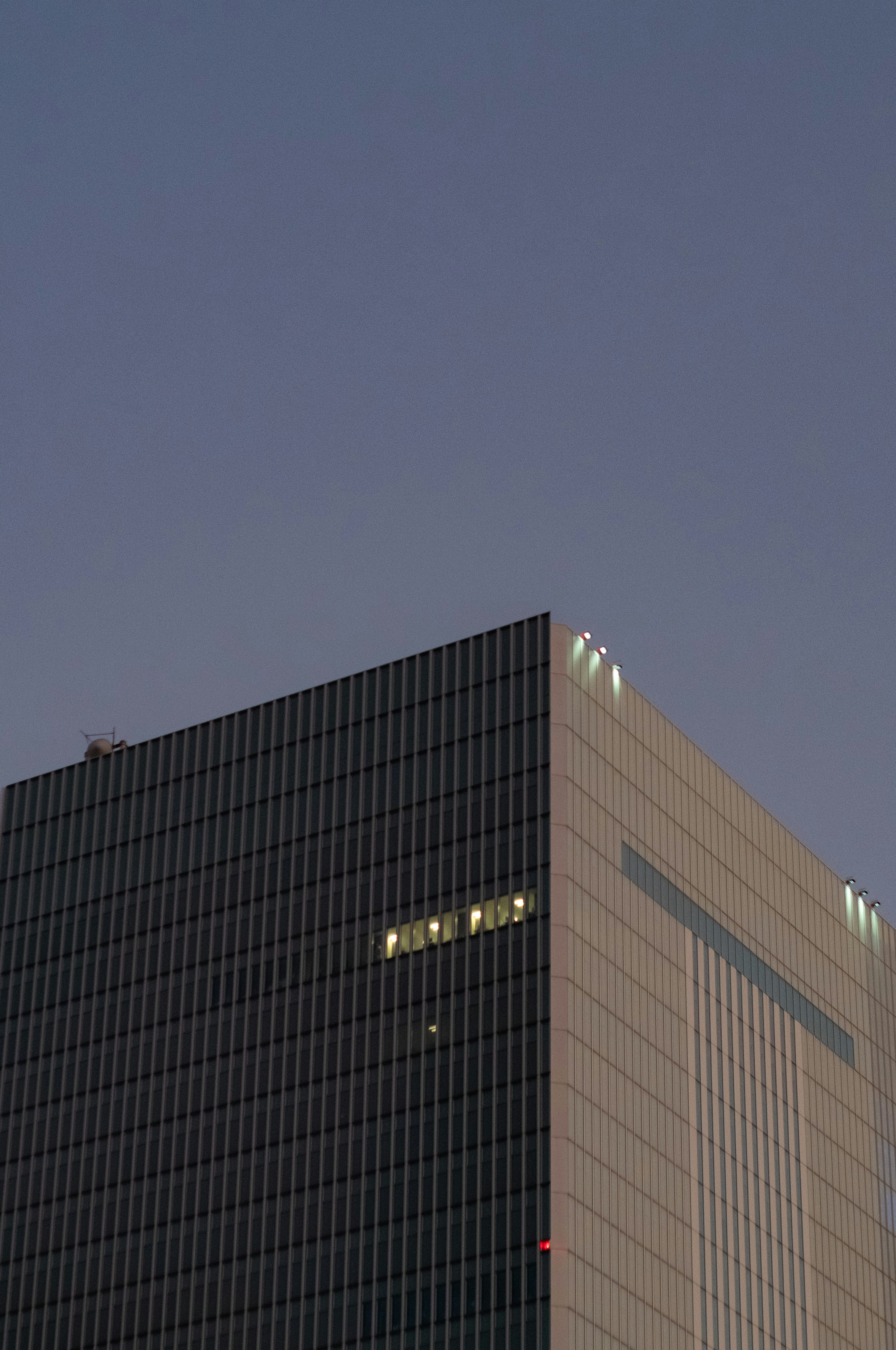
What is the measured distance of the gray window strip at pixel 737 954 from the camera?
15388 centimetres

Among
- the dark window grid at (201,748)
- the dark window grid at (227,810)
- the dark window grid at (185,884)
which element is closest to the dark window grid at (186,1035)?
the dark window grid at (185,884)

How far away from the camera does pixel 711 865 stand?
161875mm

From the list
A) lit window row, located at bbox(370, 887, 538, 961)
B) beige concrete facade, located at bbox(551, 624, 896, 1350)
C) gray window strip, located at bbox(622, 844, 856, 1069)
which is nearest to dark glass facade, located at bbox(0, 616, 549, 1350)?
lit window row, located at bbox(370, 887, 538, 961)

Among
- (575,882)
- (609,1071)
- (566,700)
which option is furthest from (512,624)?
(609,1071)

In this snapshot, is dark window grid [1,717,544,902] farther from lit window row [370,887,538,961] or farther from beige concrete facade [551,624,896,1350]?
lit window row [370,887,538,961]

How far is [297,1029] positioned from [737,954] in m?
29.7

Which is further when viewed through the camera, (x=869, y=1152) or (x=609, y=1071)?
(x=869, y=1152)

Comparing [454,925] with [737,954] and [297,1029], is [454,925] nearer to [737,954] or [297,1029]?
[297,1029]

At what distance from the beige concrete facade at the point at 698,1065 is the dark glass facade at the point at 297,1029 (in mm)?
2558

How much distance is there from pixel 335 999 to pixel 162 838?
2059 centimetres

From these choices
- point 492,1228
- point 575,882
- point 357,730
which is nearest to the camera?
point 492,1228

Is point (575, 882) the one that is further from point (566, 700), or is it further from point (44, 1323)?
point (44, 1323)

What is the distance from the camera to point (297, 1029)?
15038 cm

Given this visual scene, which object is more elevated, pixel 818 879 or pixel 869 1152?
pixel 818 879
